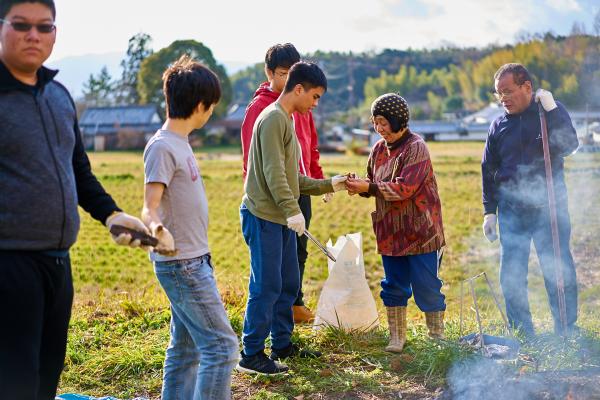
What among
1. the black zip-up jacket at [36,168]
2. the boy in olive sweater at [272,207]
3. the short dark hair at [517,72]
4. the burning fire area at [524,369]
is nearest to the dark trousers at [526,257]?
the burning fire area at [524,369]

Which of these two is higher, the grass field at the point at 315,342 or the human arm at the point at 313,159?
the human arm at the point at 313,159

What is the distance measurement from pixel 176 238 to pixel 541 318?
384 cm

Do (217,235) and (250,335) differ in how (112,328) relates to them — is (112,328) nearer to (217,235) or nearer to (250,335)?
(250,335)

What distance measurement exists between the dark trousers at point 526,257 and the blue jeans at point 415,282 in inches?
27.6

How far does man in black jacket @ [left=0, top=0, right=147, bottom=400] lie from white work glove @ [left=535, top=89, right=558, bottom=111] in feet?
10.4

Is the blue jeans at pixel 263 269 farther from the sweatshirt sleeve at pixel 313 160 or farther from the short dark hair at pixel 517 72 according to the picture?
the short dark hair at pixel 517 72

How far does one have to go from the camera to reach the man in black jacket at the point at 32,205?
240cm

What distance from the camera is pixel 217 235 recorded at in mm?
13414

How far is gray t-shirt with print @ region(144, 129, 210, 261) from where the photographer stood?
300 centimetres

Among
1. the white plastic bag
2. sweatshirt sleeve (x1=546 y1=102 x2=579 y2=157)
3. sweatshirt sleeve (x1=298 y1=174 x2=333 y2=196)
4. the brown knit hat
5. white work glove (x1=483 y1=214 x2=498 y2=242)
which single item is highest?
the brown knit hat

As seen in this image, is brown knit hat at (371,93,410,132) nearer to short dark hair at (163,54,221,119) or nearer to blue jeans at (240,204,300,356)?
blue jeans at (240,204,300,356)

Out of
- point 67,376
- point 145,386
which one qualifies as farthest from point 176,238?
point 67,376

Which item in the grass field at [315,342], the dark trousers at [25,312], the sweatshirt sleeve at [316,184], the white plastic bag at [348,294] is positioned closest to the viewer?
the dark trousers at [25,312]

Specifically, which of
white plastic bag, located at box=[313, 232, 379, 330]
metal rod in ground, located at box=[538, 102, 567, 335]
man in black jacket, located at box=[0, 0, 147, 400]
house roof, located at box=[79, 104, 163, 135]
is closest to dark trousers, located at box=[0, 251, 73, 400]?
man in black jacket, located at box=[0, 0, 147, 400]
